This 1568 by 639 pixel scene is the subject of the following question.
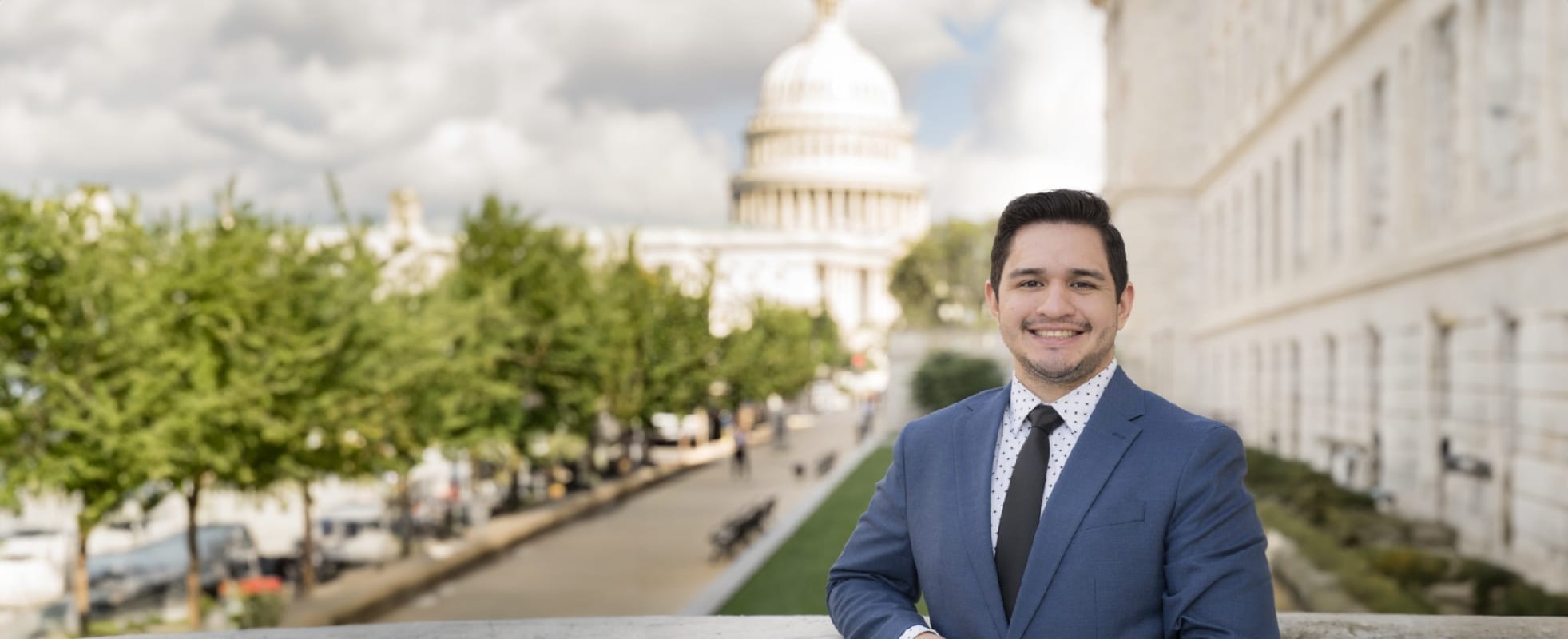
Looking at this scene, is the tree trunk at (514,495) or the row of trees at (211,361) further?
the tree trunk at (514,495)

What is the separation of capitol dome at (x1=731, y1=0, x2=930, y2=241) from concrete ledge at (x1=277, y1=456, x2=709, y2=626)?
120 meters

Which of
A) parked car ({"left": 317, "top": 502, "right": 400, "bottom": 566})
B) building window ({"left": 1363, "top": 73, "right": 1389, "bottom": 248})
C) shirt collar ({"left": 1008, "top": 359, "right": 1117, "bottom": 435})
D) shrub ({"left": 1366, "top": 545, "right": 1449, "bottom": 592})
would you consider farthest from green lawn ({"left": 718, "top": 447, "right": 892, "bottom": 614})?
shirt collar ({"left": 1008, "top": 359, "right": 1117, "bottom": 435})

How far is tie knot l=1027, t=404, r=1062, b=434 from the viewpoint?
A: 11.0ft

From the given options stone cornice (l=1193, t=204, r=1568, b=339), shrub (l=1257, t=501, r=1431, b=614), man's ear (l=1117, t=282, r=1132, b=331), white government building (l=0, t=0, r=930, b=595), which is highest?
white government building (l=0, t=0, r=930, b=595)

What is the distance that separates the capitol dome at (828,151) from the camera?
499ft

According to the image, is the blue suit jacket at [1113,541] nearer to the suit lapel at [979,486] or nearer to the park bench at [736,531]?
the suit lapel at [979,486]

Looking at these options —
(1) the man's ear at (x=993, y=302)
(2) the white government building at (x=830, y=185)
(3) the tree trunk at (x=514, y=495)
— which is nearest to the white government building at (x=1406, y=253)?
(1) the man's ear at (x=993, y=302)

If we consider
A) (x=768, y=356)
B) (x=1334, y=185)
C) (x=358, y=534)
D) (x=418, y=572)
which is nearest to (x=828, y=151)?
(x=768, y=356)

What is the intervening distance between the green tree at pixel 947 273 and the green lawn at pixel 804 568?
6463 cm

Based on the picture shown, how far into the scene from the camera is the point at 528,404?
3519 cm

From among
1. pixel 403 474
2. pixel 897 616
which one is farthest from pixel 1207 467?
pixel 403 474

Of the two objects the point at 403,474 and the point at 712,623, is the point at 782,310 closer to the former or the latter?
the point at 403,474

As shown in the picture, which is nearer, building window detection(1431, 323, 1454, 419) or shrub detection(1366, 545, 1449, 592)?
shrub detection(1366, 545, 1449, 592)

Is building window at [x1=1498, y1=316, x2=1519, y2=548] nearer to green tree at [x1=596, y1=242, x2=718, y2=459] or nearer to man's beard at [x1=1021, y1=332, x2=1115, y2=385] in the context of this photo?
man's beard at [x1=1021, y1=332, x2=1115, y2=385]
